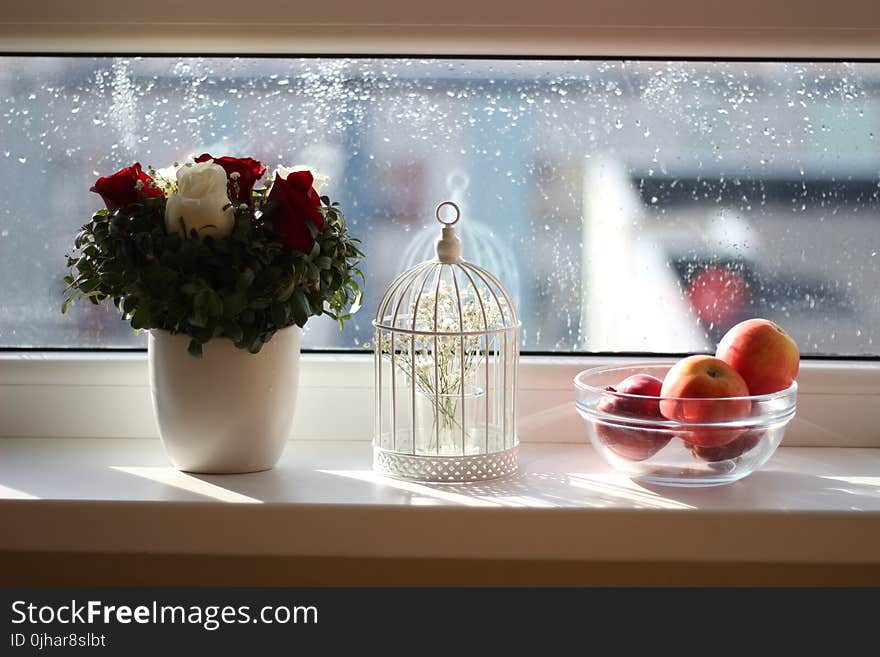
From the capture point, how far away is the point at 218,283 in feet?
3.51

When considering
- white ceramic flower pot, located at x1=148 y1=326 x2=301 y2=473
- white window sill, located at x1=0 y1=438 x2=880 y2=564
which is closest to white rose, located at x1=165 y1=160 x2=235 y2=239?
white ceramic flower pot, located at x1=148 y1=326 x2=301 y2=473

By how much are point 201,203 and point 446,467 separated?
382 millimetres

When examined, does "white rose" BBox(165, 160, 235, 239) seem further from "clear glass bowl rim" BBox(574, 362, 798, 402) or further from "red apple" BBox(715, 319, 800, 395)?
"red apple" BBox(715, 319, 800, 395)

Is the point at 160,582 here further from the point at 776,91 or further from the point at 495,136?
the point at 776,91

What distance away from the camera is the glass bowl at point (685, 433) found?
→ 1.05 metres

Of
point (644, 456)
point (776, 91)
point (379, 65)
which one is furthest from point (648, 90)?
point (644, 456)

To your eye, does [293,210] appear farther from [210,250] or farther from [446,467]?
[446,467]

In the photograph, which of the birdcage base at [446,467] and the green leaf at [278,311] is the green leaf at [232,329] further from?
the birdcage base at [446,467]

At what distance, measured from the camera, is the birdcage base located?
111 centimetres

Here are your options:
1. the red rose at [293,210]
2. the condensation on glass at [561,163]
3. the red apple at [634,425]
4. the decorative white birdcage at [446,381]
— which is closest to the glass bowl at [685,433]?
the red apple at [634,425]

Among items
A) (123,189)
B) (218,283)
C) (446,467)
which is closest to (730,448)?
(446,467)

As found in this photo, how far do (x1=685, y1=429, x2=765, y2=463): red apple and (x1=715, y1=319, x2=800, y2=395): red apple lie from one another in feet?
0.23

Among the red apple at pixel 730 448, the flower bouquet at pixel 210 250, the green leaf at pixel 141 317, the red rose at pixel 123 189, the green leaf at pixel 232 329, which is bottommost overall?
the red apple at pixel 730 448

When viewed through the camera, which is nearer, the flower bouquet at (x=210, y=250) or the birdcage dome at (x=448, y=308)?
the flower bouquet at (x=210, y=250)
